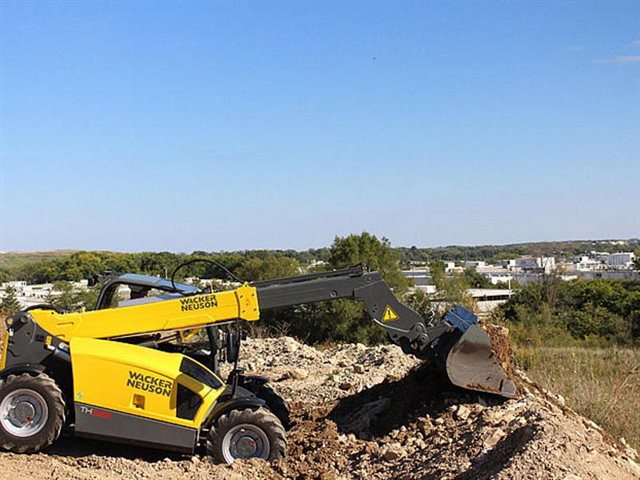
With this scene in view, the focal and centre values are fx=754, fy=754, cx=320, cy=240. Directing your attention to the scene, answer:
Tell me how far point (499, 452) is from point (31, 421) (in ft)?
15.2

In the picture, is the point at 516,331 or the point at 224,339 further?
the point at 516,331

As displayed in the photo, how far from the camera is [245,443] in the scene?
25.2 feet

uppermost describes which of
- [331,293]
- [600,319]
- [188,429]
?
[331,293]

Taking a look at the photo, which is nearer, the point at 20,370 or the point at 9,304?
the point at 20,370

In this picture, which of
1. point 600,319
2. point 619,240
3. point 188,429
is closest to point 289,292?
point 188,429

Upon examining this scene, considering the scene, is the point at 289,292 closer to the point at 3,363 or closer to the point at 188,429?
the point at 188,429

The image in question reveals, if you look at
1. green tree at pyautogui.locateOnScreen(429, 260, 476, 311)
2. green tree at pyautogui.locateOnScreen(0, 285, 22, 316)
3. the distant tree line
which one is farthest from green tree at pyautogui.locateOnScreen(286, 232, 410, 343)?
green tree at pyautogui.locateOnScreen(0, 285, 22, 316)

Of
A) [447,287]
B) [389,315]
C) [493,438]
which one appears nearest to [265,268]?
[447,287]

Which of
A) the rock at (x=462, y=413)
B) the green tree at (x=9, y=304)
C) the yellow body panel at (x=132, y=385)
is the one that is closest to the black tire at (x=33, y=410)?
the yellow body panel at (x=132, y=385)

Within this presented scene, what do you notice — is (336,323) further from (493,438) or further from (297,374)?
(493,438)

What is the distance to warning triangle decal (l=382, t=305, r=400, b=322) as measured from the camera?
834 centimetres

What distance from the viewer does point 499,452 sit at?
22.0 ft

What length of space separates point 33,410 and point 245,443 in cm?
217

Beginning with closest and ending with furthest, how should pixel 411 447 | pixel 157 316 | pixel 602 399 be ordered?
pixel 411 447
pixel 157 316
pixel 602 399
